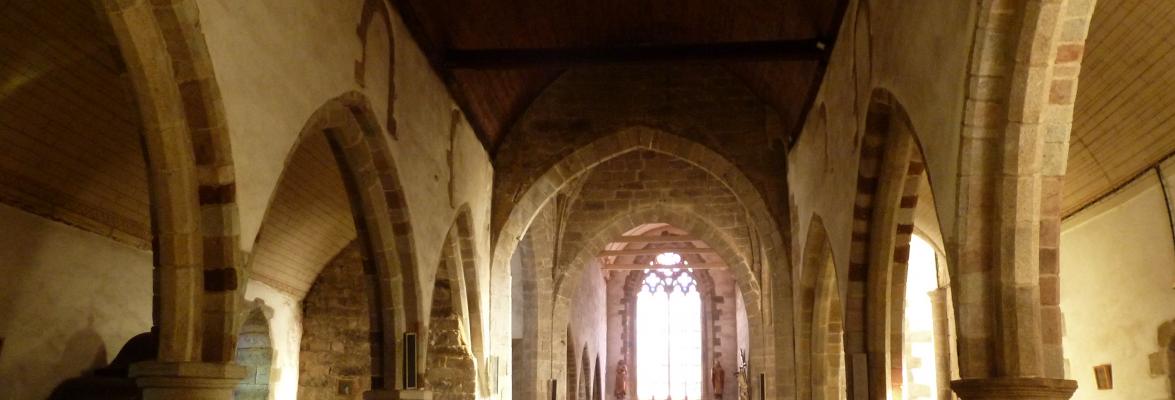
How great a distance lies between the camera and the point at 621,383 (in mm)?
24516

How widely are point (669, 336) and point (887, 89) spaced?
1978 centimetres

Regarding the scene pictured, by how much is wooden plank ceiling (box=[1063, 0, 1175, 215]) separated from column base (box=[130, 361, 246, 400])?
501 centimetres

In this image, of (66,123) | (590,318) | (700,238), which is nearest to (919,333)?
(700,238)

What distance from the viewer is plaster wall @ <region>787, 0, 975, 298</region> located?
16.9 ft

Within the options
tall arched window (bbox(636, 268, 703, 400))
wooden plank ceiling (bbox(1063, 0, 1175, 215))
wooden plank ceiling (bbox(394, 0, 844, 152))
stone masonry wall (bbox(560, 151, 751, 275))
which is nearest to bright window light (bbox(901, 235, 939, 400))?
wooden plank ceiling (bbox(394, 0, 844, 152))

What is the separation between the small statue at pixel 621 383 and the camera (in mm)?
24469

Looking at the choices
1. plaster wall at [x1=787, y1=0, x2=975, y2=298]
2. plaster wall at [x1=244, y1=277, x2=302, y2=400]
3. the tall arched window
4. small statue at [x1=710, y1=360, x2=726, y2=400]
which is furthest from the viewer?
the tall arched window

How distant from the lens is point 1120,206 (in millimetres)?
8016

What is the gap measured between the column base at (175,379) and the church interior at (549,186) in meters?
0.02

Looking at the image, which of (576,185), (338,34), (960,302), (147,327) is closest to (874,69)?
(960,302)

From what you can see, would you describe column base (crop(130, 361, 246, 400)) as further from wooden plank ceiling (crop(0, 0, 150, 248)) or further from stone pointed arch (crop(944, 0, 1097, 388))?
stone pointed arch (crop(944, 0, 1097, 388))

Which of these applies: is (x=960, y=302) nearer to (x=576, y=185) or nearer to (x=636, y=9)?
(x=636, y=9)

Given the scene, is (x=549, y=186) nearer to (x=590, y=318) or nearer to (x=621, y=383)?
(x=590, y=318)

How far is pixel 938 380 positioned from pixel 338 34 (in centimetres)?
701
